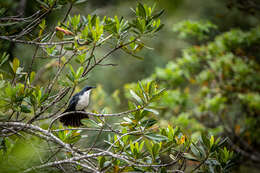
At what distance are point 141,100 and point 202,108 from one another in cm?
337

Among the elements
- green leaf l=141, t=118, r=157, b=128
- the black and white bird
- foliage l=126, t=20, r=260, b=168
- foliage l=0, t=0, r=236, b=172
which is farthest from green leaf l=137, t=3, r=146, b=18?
foliage l=126, t=20, r=260, b=168

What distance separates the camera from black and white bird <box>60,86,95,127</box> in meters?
1.96

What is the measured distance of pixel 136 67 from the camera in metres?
7.84

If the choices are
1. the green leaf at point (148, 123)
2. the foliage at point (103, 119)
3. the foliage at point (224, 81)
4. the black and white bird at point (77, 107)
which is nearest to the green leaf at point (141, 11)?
the foliage at point (103, 119)

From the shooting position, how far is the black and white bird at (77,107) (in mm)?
1956

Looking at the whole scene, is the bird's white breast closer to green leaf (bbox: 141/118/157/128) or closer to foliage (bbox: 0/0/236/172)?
foliage (bbox: 0/0/236/172)

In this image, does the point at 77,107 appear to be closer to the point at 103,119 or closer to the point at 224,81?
the point at 103,119

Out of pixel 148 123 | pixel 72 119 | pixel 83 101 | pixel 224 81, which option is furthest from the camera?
pixel 224 81

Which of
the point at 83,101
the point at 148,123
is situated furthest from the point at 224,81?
the point at 148,123

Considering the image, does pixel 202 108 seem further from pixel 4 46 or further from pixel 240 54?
pixel 4 46

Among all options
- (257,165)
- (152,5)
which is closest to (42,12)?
(152,5)

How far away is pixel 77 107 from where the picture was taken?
2.04 meters

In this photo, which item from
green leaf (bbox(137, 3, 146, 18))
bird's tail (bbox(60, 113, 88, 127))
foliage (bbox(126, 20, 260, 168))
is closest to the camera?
green leaf (bbox(137, 3, 146, 18))

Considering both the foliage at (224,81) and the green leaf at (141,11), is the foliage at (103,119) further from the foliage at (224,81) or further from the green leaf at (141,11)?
the foliage at (224,81)
